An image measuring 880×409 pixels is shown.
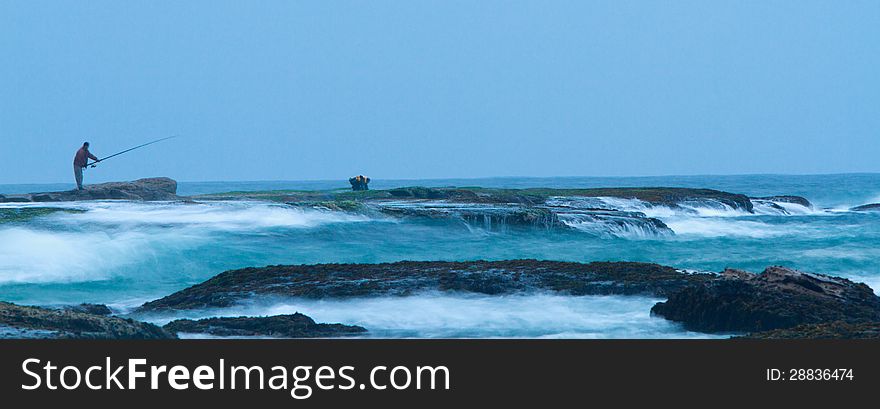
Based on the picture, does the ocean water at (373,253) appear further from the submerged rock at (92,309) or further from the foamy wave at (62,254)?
the submerged rock at (92,309)

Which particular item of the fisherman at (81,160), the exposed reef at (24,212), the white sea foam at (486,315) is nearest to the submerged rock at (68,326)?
the white sea foam at (486,315)

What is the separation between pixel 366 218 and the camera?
79.6 ft

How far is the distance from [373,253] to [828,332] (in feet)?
43.9

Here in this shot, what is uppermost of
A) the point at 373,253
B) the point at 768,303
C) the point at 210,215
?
the point at 210,215

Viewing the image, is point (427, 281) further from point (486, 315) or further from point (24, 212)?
point (24, 212)

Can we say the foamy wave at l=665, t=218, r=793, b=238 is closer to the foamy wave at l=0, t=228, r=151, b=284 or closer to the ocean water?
the ocean water

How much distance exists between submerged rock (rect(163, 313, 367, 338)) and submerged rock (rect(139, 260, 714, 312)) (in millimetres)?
1552

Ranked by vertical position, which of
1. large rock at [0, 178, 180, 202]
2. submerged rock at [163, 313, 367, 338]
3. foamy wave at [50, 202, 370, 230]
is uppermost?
large rock at [0, 178, 180, 202]

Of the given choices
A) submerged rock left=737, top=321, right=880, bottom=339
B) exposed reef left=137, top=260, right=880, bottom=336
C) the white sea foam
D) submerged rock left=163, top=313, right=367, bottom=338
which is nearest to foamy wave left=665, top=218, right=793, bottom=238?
exposed reef left=137, top=260, right=880, bottom=336

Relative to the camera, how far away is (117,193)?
28.7 metres

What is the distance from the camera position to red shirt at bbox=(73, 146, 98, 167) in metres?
24.9

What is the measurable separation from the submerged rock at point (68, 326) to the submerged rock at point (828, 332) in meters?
5.62

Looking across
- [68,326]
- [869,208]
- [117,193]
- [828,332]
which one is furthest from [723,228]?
[68,326]

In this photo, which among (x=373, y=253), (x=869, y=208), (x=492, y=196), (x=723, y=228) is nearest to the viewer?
(x=373, y=253)
